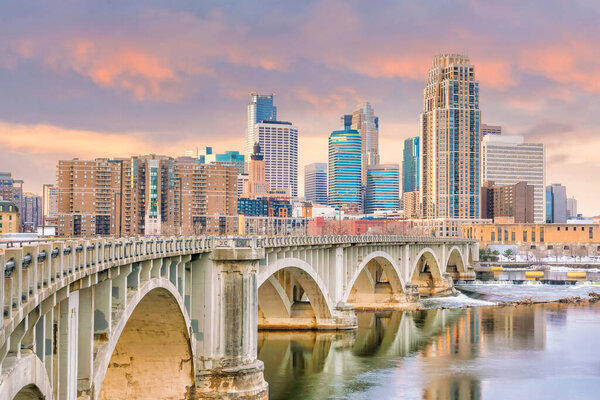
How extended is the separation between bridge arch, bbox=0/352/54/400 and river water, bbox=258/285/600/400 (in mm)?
31560

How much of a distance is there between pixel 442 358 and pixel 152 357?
107 ft

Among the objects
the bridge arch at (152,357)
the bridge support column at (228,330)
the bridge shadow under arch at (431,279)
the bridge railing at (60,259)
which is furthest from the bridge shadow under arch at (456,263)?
the bridge railing at (60,259)

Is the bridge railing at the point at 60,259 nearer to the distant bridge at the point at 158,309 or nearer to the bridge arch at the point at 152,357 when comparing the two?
the distant bridge at the point at 158,309

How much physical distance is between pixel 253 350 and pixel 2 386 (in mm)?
30298

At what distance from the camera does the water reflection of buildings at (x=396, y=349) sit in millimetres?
55588

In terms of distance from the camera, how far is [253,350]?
46531 mm

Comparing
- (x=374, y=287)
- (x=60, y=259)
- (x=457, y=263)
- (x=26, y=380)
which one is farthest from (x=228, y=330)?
(x=457, y=263)

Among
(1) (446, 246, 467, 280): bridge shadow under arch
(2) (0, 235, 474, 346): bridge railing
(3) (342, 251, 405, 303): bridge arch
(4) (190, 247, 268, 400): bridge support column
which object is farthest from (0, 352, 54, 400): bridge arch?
(1) (446, 246, 467, 280): bridge shadow under arch

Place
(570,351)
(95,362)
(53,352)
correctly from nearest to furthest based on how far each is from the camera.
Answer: (53,352) → (95,362) → (570,351)

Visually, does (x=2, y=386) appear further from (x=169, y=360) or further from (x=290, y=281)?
(x=290, y=281)

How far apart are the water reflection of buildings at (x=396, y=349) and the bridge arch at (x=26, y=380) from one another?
3095cm

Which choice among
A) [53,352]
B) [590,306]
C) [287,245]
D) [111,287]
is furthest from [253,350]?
[590,306]

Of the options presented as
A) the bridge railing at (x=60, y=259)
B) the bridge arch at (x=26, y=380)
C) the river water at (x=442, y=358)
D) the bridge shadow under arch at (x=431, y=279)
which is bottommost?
the river water at (x=442, y=358)

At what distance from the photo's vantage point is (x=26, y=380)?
19.4 meters
